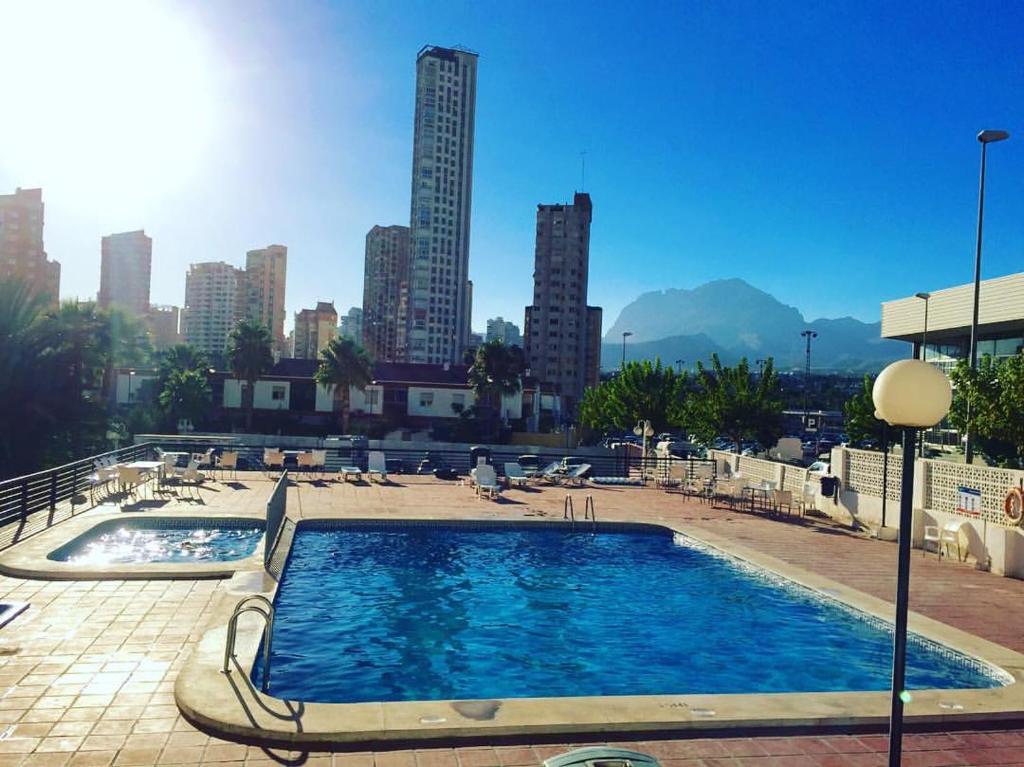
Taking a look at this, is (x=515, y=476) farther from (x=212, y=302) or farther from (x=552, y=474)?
(x=212, y=302)

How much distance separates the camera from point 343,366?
4653 cm

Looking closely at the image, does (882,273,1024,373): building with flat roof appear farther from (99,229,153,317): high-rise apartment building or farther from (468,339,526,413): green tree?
(99,229,153,317): high-rise apartment building

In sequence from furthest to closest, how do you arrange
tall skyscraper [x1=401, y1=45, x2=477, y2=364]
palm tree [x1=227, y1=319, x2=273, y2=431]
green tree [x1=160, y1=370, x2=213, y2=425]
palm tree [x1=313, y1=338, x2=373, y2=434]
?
tall skyscraper [x1=401, y1=45, x2=477, y2=364] → palm tree [x1=227, y1=319, x2=273, y2=431] → green tree [x1=160, y1=370, x2=213, y2=425] → palm tree [x1=313, y1=338, x2=373, y2=434]

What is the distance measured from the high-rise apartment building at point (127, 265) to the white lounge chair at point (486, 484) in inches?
6234

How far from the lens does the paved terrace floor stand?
4832 mm

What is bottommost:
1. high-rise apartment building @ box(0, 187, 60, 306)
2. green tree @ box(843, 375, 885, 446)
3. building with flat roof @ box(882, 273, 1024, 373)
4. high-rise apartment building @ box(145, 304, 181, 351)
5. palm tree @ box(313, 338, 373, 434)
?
green tree @ box(843, 375, 885, 446)

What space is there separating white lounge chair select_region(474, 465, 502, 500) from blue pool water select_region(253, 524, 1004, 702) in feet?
16.0

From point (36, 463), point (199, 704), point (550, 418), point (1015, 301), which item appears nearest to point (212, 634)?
point (199, 704)

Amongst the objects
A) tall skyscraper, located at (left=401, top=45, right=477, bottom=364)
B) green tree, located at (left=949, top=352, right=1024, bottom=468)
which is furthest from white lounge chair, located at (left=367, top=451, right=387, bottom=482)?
tall skyscraper, located at (left=401, top=45, right=477, bottom=364)

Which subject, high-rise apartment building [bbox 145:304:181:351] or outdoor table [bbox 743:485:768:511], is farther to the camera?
high-rise apartment building [bbox 145:304:181:351]

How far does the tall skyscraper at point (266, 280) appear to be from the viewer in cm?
15612

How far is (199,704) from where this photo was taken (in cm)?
541

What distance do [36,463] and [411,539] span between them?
2099 cm

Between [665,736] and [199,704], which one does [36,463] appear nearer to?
[199,704]
